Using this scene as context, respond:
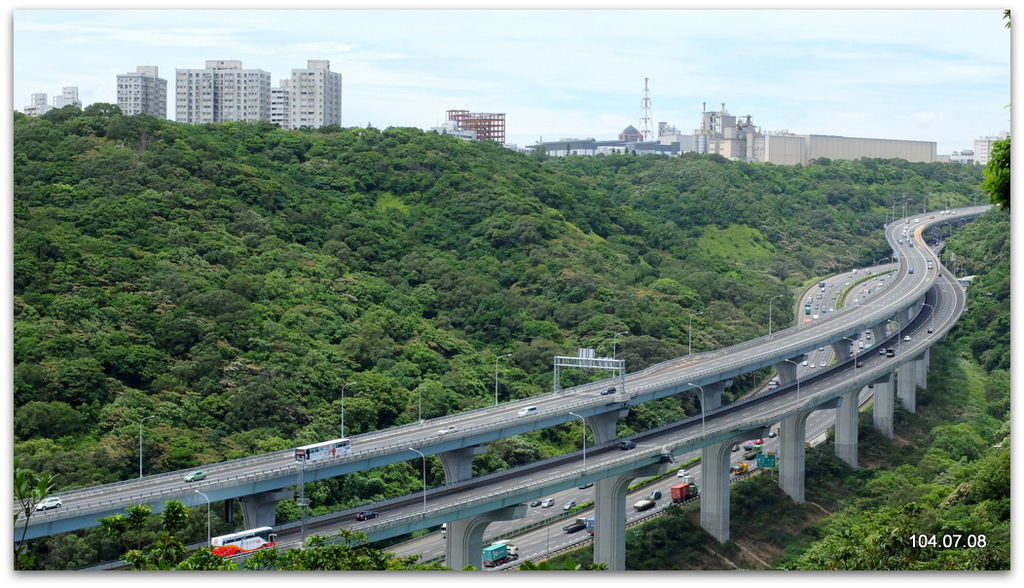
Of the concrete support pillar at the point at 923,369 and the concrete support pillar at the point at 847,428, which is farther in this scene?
the concrete support pillar at the point at 923,369

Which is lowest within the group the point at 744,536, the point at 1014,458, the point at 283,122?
the point at 744,536

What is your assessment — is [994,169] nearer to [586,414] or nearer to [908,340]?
[586,414]

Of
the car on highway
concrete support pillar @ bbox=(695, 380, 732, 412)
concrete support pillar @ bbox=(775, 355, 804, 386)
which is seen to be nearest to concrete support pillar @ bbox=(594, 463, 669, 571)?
concrete support pillar @ bbox=(695, 380, 732, 412)

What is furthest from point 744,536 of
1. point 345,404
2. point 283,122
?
point 283,122

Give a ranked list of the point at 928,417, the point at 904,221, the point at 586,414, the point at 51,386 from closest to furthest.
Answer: the point at 51,386 < the point at 586,414 < the point at 928,417 < the point at 904,221

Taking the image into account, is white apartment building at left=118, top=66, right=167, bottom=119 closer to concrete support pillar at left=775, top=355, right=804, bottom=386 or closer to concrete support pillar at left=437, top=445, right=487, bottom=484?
concrete support pillar at left=775, top=355, right=804, bottom=386

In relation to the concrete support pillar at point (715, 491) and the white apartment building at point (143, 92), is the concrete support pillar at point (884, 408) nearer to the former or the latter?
the concrete support pillar at point (715, 491)

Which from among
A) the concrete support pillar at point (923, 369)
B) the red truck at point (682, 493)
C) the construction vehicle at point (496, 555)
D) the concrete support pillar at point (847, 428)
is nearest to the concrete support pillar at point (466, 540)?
the construction vehicle at point (496, 555)
